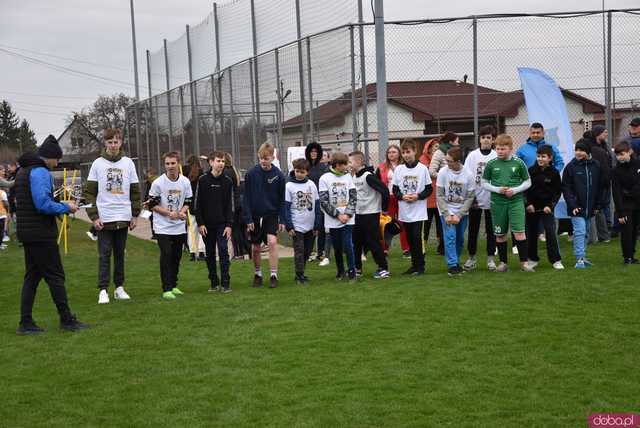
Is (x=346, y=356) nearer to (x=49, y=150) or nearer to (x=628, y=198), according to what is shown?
(x=49, y=150)

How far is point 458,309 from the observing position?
8.93 m

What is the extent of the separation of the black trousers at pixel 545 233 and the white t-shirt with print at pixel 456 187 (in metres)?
0.85

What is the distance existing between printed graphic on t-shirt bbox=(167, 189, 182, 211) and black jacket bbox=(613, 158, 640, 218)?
5474 millimetres

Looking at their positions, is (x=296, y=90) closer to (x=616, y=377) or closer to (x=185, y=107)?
(x=185, y=107)

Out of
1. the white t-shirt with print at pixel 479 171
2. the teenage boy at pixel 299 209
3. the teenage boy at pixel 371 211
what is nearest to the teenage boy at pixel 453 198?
the white t-shirt with print at pixel 479 171

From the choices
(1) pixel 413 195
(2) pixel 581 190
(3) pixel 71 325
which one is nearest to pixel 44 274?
(3) pixel 71 325

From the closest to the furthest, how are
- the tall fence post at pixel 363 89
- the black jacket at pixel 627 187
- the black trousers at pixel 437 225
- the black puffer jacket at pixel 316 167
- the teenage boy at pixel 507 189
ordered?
the teenage boy at pixel 507 189 → the black jacket at pixel 627 187 → the black puffer jacket at pixel 316 167 → the black trousers at pixel 437 225 → the tall fence post at pixel 363 89

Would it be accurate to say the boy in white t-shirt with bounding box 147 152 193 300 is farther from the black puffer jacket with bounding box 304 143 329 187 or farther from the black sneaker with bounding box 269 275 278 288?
the black puffer jacket with bounding box 304 143 329 187

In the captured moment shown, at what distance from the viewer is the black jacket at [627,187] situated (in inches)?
455

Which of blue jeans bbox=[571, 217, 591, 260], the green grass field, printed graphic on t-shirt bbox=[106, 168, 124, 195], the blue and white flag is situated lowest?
the green grass field

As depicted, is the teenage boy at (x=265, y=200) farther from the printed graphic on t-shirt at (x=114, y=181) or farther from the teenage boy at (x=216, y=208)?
the printed graphic on t-shirt at (x=114, y=181)

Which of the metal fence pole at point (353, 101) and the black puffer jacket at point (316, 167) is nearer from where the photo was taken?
the black puffer jacket at point (316, 167)

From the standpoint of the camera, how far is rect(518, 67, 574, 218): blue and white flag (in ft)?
47.2

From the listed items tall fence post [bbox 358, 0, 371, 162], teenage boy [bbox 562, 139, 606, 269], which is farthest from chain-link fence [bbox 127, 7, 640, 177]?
teenage boy [bbox 562, 139, 606, 269]
